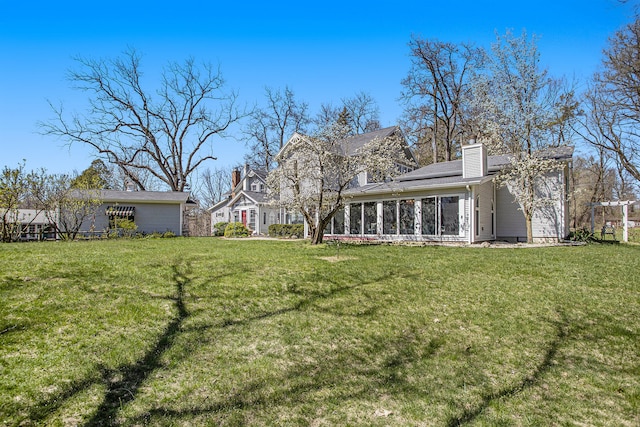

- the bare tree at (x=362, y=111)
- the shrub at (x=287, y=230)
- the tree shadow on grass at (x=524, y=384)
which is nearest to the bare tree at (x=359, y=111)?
the bare tree at (x=362, y=111)

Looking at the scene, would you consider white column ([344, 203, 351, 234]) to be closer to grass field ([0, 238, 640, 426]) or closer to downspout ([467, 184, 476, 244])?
downspout ([467, 184, 476, 244])

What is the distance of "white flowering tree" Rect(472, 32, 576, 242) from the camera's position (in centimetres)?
1567

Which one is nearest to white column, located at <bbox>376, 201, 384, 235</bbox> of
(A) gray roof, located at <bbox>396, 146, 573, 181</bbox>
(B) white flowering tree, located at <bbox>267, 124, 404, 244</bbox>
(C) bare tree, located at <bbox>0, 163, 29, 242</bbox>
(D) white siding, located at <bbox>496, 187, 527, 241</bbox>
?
(A) gray roof, located at <bbox>396, 146, 573, 181</bbox>

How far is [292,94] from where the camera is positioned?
108ft

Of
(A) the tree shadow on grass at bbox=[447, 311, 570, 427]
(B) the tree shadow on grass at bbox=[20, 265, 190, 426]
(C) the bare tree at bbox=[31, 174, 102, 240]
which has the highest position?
(C) the bare tree at bbox=[31, 174, 102, 240]

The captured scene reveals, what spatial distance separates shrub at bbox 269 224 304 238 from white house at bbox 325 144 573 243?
168 inches

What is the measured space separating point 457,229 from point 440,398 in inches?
499

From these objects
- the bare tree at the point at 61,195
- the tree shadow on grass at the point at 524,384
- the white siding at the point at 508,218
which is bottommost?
the tree shadow on grass at the point at 524,384

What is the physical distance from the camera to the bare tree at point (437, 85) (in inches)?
1115

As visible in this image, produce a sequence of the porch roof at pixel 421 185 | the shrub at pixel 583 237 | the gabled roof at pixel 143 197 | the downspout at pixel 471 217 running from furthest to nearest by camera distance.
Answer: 1. the gabled roof at pixel 143 197
2. the shrub at pixel 583 237
3. the porch roof at pixel 421 185
4. the downspout at pixel 471 217

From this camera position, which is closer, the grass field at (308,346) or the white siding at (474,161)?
the grass field at (308,346)

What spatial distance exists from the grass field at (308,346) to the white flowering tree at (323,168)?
6.07m

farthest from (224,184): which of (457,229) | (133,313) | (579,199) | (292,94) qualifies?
(133,313)

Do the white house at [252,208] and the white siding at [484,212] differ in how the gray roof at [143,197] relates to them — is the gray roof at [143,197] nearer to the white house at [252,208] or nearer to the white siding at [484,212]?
the white house at [252,208]
